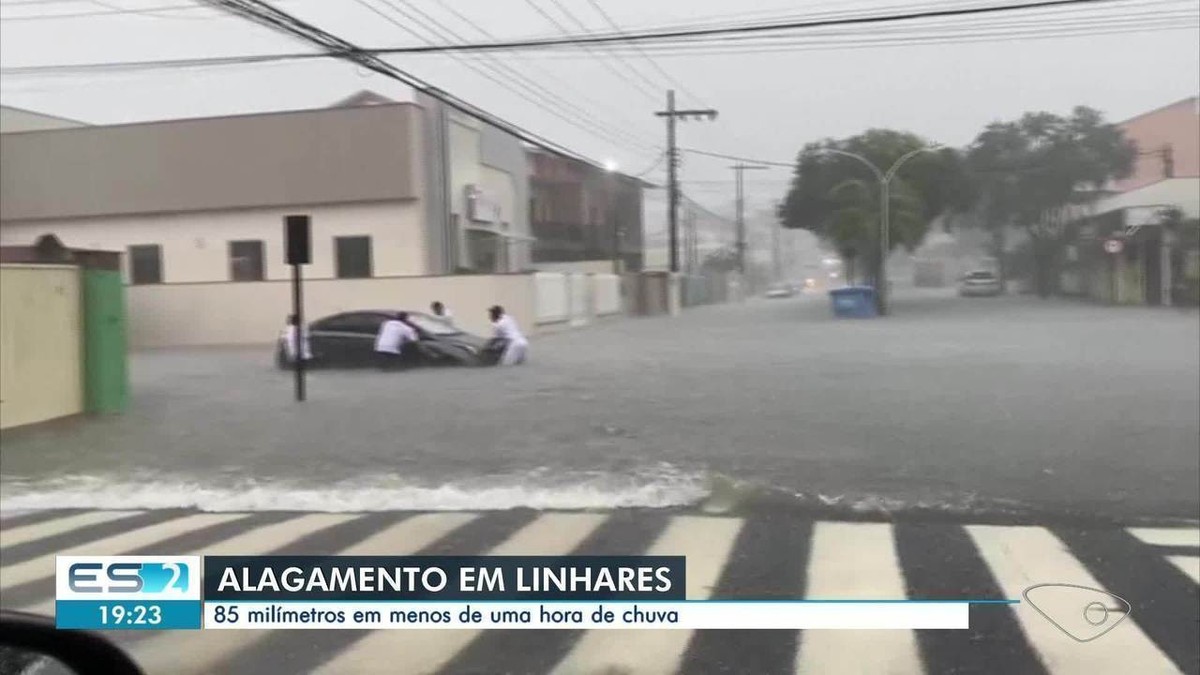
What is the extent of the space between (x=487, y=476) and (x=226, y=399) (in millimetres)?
5519

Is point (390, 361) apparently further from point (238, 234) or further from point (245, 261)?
point (238, 234)

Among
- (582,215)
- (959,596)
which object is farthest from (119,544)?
(582,215)

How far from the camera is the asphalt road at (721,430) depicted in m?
7.84

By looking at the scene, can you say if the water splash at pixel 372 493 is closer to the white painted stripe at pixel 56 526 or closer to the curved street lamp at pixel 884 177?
the white painted stripe at pixel 56 526

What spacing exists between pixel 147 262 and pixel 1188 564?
15.5 metres

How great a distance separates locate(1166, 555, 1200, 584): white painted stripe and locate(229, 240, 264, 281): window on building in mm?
14831

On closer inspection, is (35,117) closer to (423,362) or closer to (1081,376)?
(423,362)

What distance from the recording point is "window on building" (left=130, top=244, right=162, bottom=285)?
16250mm

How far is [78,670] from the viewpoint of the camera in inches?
85.6

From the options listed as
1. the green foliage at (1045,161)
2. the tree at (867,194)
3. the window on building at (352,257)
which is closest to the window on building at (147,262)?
the window on building at (352,257)

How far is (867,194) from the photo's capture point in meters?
10.9

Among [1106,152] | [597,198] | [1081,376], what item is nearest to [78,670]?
[1106,152]

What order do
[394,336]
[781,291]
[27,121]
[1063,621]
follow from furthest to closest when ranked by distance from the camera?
1. [781,291]
2. [394,336]
3. [27,121]
4. [1063,621]

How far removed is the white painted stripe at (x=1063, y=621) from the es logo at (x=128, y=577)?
10.1 feet
